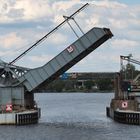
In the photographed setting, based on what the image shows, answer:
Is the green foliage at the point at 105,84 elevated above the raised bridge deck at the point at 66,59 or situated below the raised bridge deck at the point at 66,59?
above

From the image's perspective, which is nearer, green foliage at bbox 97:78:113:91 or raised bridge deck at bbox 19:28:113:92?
raised bridge deck at bbox 19:28:113:92

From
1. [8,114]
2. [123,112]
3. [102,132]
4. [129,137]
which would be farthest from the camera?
[123,112]

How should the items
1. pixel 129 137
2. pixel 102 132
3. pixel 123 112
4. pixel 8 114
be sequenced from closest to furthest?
pixel 129 137 < pixel 102 132 < pixel 8 114 < pixel 123 112

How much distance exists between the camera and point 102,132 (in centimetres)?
5341

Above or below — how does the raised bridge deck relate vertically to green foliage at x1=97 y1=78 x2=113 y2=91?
below

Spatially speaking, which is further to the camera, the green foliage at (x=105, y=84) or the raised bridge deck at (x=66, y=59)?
the green foliage at (x=105, y=84)

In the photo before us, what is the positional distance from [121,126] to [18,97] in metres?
9.46

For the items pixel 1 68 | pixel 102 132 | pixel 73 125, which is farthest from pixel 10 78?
pixel 102 132

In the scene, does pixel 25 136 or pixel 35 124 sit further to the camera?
pixel 35 124

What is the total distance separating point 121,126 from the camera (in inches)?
2341

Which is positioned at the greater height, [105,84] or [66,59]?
[105,84]

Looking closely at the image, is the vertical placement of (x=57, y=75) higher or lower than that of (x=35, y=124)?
higher

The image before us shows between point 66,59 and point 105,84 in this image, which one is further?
point 105,84

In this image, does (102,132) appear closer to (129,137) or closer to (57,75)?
(129,137)
